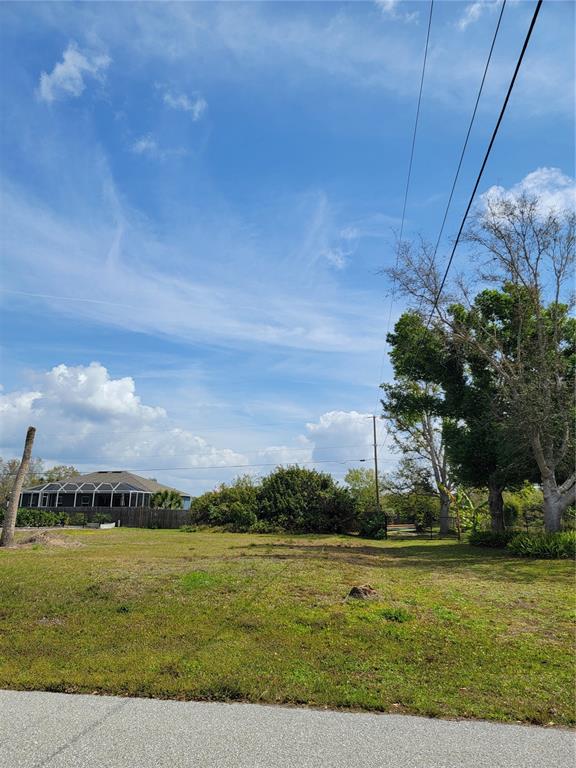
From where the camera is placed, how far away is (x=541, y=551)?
15.9m

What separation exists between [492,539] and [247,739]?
19122 mm

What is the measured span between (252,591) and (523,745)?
5412mm

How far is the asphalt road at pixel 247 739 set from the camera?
3.65 m

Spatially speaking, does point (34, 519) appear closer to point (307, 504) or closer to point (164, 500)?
point (164, 500)

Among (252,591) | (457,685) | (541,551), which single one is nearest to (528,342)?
(541,551)

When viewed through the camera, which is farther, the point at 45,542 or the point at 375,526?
the point at 375,526

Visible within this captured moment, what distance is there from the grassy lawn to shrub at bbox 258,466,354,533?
22642 mm

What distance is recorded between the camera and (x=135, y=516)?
1464 inches

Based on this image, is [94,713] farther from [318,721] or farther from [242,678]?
[318,721]

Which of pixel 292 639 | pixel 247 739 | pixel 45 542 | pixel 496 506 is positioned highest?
pixel 496 506

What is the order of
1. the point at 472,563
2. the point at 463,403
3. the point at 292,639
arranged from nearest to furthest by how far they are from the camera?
the point at 292,639
the point at 472,563
the point at 463,403

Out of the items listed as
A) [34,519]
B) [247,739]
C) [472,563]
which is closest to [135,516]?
[34,519]

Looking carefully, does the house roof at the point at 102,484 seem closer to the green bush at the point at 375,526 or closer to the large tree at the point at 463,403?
the green bush at the point at 375,526

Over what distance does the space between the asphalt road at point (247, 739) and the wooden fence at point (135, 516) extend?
32.2 metres
